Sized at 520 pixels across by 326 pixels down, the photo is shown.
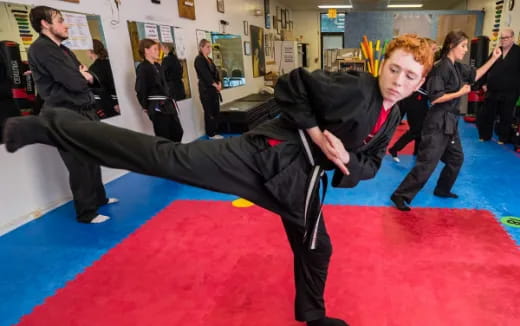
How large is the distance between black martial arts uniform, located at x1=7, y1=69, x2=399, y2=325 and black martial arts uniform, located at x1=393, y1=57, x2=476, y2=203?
5.64 ft

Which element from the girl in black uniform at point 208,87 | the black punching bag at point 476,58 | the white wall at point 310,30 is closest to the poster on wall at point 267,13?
the white wall at point 310,30

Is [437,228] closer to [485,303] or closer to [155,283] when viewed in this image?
[485,303]

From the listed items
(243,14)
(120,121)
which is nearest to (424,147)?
(120,121)

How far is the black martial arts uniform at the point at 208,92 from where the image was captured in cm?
552

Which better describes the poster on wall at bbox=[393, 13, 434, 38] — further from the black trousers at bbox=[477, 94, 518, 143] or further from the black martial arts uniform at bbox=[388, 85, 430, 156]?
the black martial arts uniform at bbox=[388, 85, 430, 156]

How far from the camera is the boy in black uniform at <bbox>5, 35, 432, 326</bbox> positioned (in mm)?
1224

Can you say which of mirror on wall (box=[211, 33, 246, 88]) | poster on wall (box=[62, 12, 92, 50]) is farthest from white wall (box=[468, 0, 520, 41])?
poster on wall (box=[62, 12, 92, 50])

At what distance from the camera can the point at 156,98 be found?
13.0 feet

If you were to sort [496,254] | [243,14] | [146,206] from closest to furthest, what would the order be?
[496,254] < [146,206] < [243,14]

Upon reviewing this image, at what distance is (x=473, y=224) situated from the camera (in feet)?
8.53

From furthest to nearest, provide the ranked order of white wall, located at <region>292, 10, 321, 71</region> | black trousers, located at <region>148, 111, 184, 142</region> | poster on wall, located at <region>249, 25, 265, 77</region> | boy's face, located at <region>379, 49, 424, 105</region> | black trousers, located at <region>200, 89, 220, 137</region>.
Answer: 1. white wall, located at <region>292, 10, 321, 71</region>
2. poster on wall, located at <region>249, 25, 265, 77</region>
3. black trousers, located at <region>200, 89, 220, 137</region>
4. black trousers, located at <region>148, 111, 184, 142</region>
5. boy's face, located at <region>379, 49, 424, 105</region>

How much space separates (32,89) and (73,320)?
213cm

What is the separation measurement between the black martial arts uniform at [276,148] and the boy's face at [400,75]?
0.05 meters

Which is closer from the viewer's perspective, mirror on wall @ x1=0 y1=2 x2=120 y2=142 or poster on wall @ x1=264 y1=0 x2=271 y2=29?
mirror on wall @ x1=0 y1=2 x2=120 y2=142
